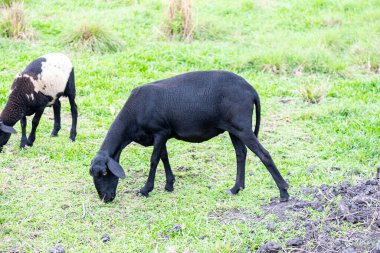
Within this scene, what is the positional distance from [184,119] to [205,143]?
6.29ft

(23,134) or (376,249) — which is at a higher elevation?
(376,249)

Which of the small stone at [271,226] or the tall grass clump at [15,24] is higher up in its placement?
the small stone at [271,226]

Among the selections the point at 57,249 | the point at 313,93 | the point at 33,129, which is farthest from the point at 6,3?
the point at 57,249

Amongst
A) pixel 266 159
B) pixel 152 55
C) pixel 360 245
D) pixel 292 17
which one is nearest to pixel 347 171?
pixel 266 159

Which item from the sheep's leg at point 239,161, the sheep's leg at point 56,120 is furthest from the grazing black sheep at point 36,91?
the sheep's leg at point 239,161

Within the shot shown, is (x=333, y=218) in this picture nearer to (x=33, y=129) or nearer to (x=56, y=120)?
(x=33, y=129)

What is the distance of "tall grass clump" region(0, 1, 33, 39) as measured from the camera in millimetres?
13031

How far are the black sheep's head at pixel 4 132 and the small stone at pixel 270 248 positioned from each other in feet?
13.4

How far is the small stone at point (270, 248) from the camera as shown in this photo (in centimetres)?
595

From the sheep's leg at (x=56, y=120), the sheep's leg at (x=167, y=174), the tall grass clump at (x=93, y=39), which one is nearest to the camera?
the sheep's leg at (x=167, y=174)

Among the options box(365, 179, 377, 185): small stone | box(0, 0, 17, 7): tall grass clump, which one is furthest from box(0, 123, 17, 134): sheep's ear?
box(0, 0, 17, 7): tall grass clump

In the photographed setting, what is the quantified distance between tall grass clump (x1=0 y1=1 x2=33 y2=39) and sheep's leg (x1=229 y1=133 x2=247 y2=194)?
7.07 metres

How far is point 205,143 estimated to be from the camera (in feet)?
30.0

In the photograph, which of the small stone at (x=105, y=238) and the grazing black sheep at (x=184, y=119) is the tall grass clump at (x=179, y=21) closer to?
the grazing black sheep at (x=184, y=119)
